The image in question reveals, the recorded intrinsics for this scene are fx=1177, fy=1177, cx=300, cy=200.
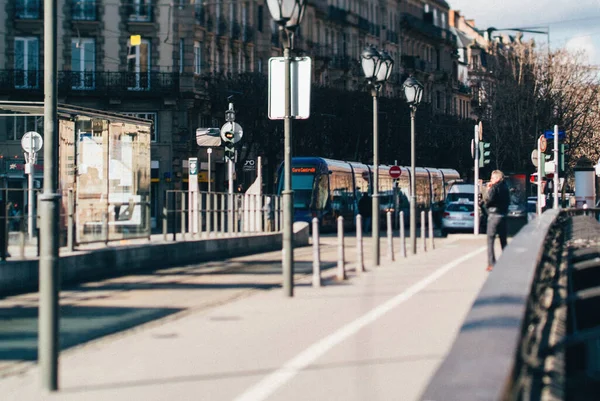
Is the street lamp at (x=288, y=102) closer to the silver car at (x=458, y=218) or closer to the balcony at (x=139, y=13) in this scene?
the silver car at (x=458, y=218)

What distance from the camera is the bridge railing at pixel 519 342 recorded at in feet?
10.7

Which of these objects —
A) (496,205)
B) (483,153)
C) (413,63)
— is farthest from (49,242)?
(413,63)

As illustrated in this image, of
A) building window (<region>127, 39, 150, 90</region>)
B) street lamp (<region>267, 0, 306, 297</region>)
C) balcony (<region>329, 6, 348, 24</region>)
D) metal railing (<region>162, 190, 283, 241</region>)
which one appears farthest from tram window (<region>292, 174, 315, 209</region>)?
balcony (<region>329, 6, 348, 24</region>)

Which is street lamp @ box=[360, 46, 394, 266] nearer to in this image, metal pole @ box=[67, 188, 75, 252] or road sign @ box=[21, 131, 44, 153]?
metal pole @ box=[67, 188, 75, 252]

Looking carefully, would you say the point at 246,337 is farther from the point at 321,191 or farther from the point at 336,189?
the point at 336,189

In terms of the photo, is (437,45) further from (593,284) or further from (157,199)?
(593,284)

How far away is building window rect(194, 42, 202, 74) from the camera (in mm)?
62688

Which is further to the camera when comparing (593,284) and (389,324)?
(593,284)

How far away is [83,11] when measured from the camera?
59719mm

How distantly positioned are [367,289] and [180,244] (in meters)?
8.19

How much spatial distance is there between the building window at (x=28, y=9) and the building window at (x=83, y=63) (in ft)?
7.49

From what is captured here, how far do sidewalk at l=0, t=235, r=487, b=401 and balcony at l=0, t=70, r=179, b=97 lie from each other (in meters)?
Answer: 40.6

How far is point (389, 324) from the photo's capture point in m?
11.6

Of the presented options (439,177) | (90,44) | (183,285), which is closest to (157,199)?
(90,44)
